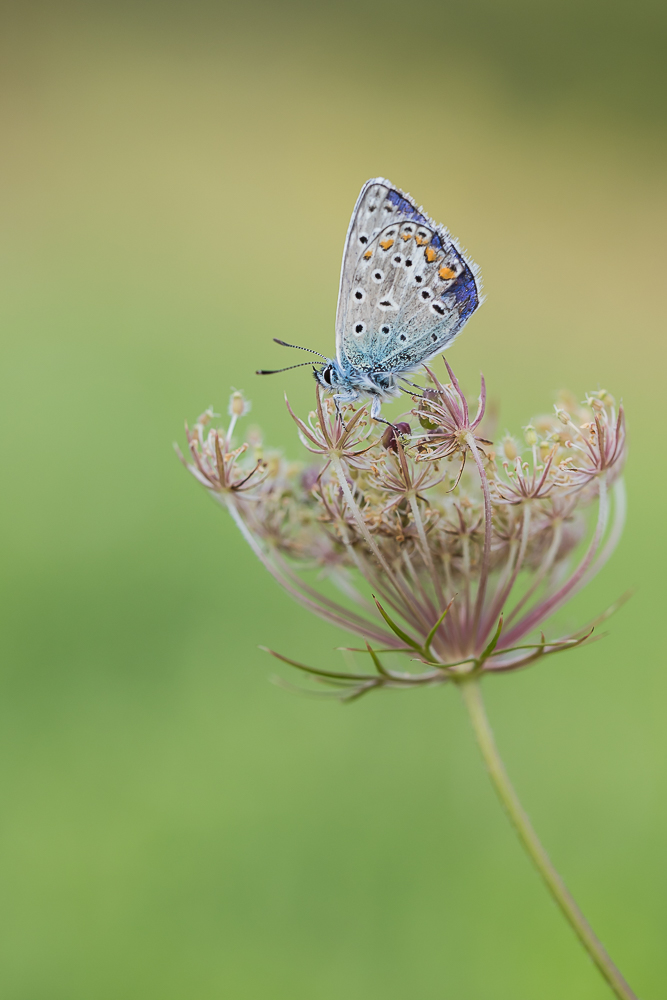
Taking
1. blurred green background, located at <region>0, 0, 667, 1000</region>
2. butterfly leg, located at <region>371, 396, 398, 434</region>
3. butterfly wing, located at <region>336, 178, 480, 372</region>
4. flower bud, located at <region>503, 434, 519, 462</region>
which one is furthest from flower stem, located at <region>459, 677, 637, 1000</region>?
blurred green background, located at <region>0, 0, 667, 1000</region>

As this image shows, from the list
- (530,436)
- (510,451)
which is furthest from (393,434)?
(530,436)

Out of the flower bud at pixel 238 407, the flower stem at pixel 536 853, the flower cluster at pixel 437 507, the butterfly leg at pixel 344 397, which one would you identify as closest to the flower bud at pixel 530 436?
the flower cluster at pixel 437 507

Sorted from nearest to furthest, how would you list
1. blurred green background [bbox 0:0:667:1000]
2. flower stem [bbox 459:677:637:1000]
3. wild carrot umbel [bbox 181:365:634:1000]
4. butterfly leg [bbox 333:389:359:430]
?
1. flower stem [bbox 459:677:637:1000]
2. wild carrot umbel [bbox 181:365:634:1000]
3. butterfly leg [bbox 333:389:359:430]
4. blurred green background [bbox 0:0:667:1000]

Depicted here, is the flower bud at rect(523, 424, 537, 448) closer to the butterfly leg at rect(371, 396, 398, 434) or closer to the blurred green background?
the butterfly leg at rect(371, 396, 398, 434)

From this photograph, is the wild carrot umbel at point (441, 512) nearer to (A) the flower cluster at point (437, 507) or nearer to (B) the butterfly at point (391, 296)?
(A) the flower cluster at point (437, 507)

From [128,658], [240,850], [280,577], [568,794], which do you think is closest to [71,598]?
[128,658]

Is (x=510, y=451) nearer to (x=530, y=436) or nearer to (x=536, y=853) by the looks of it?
(x=530, y=436)

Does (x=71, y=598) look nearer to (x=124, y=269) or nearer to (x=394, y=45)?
(x=124, y=269)
